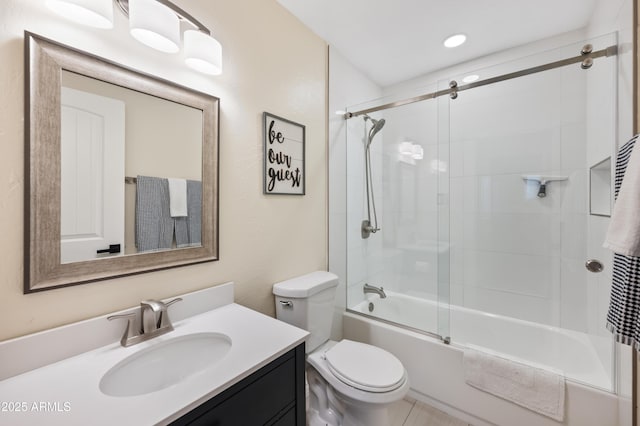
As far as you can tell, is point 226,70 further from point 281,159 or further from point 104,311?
point 104,311

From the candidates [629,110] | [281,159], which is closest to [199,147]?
[281,159]

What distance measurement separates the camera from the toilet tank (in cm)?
147

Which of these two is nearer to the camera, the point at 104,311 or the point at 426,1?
the point at 104,311

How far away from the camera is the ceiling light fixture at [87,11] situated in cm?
79

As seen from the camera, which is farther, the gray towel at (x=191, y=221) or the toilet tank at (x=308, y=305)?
the toilet tank at (x=308, y=305)

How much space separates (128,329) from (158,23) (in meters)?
1.11

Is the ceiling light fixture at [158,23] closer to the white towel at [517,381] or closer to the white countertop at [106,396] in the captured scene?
the white countertop at [106,396]

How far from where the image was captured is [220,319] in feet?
3.70

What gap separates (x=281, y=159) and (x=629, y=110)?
1.65m

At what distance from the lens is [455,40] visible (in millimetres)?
1918

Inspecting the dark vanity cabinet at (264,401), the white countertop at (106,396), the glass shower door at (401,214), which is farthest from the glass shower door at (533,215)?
the white countertop at (106,396)

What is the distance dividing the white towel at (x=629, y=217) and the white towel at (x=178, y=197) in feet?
5.17

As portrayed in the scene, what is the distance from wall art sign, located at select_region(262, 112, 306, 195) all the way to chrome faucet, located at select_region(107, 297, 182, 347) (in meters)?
0.78

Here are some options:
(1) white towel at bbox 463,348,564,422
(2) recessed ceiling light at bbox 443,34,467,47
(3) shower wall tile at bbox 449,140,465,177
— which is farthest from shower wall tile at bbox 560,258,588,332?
(2) recessed ceiling light at bbox 443,34,467,47
